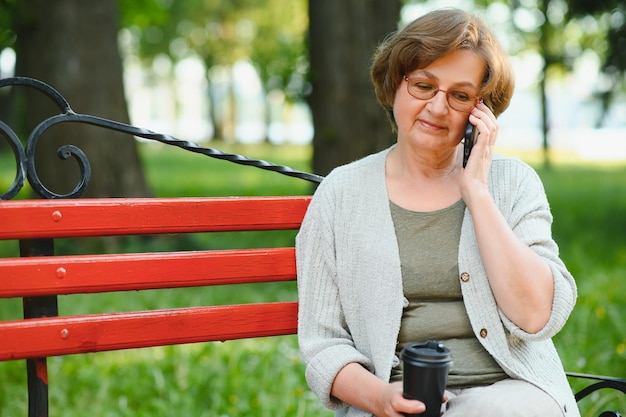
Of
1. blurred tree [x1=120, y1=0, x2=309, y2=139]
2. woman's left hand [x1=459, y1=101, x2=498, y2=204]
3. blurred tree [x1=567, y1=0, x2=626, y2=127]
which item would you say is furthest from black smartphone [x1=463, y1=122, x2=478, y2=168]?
blurred tree [x1=120, y1=0, x2=309, y2=139]

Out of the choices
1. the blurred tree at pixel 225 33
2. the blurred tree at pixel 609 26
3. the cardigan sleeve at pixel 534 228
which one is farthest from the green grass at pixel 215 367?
the blurred tree at pixel 225 33

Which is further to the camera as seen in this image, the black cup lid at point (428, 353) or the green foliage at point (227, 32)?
the green foliage at point (227, 32)

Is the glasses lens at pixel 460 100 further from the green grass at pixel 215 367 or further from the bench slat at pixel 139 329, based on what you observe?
the green grass at pixel 215 367

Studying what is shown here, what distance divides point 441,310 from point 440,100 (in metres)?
0.59

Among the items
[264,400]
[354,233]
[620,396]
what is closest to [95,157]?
[264,400]

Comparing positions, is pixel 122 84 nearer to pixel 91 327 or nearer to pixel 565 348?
pixel 565 348

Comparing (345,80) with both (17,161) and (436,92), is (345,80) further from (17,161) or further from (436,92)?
(17,161)

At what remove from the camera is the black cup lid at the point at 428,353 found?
1.86 meters

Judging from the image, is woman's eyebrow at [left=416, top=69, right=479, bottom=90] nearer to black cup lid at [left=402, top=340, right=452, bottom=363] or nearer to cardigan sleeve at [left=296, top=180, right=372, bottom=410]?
cardigan sleeve at [left=296, top=180, right=372, bottom=410]

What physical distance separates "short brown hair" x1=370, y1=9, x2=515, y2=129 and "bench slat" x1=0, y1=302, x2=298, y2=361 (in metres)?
0.79

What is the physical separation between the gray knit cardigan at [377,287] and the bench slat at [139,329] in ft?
0.60

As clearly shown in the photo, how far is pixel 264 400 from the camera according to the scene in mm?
3980

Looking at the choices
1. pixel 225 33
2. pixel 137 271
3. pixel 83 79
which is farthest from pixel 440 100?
pixel 225 33

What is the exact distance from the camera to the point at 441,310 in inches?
95.3
